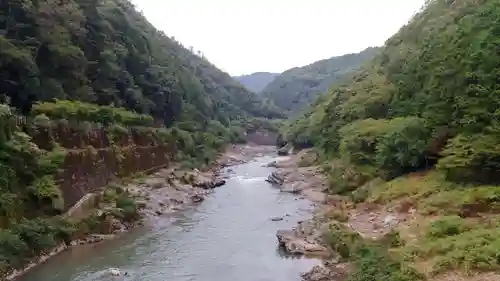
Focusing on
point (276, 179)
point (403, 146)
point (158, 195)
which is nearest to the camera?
point (403, 146)

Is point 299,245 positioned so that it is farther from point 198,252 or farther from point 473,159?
point 473,159

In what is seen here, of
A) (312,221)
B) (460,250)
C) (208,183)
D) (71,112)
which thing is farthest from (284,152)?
(460,250)

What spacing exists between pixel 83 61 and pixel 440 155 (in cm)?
3105

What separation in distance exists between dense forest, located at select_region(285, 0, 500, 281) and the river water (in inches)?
151

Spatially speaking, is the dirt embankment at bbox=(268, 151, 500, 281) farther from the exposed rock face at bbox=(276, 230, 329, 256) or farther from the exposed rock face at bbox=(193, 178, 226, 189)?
the exposed rock face at bbox=(193, 178, 226, 189)

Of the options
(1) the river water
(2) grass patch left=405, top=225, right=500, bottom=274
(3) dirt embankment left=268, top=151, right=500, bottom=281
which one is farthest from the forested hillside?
(2) grass patch left=405, top=225, right=500, bottom=274

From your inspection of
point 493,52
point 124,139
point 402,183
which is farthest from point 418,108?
point 124,139

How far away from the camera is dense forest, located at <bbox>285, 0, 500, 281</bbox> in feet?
61.9

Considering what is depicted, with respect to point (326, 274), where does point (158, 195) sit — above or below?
above

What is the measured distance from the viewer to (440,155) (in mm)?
30266

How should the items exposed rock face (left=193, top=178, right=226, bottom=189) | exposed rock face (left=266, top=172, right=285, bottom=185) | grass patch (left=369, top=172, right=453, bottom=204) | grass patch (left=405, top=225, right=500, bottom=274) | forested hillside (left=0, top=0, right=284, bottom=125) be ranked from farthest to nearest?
exposed rock face (left=266, top=172, right=285, bottom=185)
exposed rock face (left=193, top=178, right=226, bottom=189)
forested hillside (left=0, top=0, right=284, bottom=125)
grass patch (left=369, top=172, right=453, bottom=204)
grass patch (left=405, top=225, right=500, bottom=274)

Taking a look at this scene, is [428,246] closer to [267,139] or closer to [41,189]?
[41,189]

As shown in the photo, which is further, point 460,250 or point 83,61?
point 83,61

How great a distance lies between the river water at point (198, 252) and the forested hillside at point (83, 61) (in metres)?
15.0
